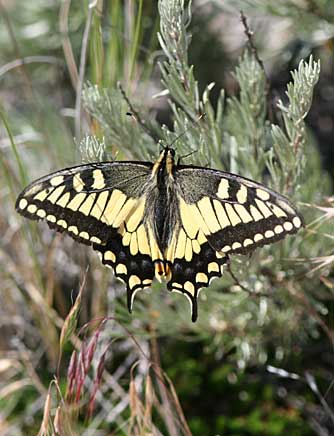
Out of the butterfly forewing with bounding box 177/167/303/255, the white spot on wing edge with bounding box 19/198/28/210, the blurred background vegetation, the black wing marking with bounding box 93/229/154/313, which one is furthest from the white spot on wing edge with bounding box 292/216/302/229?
the white spot on wing edge with bounding box 19/198/28/210

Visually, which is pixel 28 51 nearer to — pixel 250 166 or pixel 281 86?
pixel 281 86

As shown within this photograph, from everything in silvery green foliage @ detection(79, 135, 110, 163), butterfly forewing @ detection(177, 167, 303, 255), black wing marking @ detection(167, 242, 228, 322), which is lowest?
black wing marking @ detection(167, 242, 228, 322)

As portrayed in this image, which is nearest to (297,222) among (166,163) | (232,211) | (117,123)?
(232,211)

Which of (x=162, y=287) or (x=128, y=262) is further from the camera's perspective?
(x=162, y=287)

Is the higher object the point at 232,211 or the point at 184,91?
the point at 184,91

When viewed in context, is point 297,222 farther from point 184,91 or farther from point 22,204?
point 22,204

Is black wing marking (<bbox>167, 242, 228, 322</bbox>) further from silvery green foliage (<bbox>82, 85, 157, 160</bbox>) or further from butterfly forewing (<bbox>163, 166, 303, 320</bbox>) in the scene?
silvery green foliage (<bbox>82, 85, 157, 160</bbox>)
